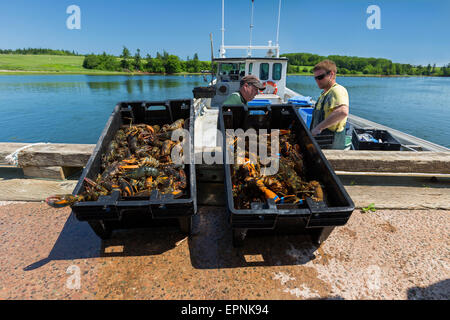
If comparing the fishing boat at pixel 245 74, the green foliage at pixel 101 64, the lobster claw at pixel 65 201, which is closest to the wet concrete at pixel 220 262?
the lobster claw at pixel 65 201

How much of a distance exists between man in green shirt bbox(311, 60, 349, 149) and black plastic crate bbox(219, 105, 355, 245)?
0.46 metres

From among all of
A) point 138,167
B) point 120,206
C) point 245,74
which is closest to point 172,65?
point 245,74

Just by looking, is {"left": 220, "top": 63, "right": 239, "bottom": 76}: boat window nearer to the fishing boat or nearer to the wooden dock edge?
the fishing boat

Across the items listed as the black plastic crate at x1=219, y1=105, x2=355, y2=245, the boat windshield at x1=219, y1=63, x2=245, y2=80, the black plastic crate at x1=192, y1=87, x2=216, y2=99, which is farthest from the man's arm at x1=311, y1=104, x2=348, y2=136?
the black plastic crate at x1=192, y1=87, x2=216, y2=99

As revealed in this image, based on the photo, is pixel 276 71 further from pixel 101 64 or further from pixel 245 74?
pixel 101 64

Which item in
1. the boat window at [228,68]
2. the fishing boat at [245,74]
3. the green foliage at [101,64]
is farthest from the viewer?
the green foliage at [101,64]

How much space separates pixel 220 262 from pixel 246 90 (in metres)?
2.92

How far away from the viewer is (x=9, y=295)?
1.99m

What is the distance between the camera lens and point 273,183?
2672 mm

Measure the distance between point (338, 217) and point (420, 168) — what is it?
2648 millimetres

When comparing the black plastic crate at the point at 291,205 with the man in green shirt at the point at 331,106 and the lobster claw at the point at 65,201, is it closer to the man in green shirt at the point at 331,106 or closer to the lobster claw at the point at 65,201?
the man in green shirt at the point at 331,106

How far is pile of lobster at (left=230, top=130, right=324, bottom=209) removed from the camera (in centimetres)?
254

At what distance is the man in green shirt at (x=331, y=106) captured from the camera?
3.44 m

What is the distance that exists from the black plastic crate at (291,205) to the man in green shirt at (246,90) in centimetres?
25
